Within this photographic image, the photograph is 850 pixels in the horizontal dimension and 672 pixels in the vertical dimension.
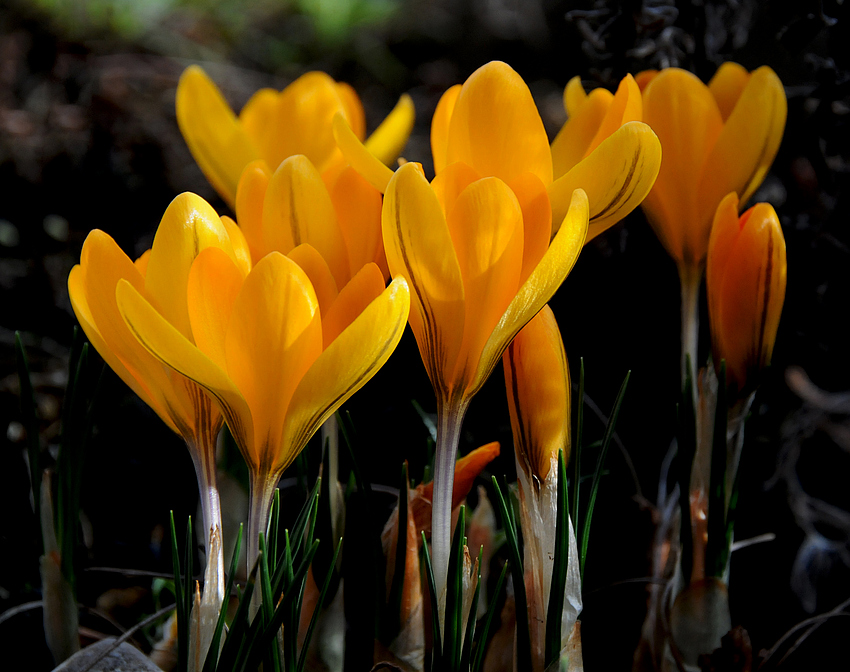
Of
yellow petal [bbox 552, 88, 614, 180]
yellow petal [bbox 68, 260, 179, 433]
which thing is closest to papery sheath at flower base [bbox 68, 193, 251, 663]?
yellow petal [bbox 68, 260, 179, 433]

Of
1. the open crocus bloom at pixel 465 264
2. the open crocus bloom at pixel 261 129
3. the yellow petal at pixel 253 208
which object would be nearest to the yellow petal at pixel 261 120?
the open crocus bloom at pixel 261 129

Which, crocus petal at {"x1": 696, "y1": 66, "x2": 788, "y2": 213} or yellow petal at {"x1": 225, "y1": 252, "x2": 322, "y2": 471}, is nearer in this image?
yellow petal at {"x1": 225, "y1": 252, "x2": 322, "y2": 471}

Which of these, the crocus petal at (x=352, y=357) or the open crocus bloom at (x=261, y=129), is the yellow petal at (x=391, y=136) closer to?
the open crocus bloom at (x=261, y=129)

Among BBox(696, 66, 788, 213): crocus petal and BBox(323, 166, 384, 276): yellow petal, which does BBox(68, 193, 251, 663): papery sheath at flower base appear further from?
BBox(696, 66, 788, 213): crocus petal

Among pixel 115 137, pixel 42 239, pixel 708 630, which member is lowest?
pixel 708 630

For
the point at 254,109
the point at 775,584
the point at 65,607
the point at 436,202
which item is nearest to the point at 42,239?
the point at 254,109

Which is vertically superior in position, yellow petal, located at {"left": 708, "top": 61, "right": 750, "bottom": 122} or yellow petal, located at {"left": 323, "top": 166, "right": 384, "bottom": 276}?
yellow petal, located at {"left": 708, "top": 61, "right": 750, "bottom": 122}

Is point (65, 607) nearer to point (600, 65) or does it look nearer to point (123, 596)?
point (123, 596)

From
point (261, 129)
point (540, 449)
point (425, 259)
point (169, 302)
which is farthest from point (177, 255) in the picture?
point (261, 129)
